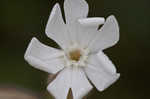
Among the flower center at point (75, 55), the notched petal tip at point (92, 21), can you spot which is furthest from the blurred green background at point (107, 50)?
the notched petal tip at point (92, 21)

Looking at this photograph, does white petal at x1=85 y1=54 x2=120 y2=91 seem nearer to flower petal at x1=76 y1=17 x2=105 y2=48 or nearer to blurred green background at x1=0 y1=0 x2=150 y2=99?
flower petal at x1=76 y1=17 x2=105 y2=48

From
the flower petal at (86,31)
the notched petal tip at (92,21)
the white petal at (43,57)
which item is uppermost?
the notched petal tip at (92,21)

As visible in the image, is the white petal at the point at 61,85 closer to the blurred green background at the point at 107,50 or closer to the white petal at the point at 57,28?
the white petal at the point at 57,28

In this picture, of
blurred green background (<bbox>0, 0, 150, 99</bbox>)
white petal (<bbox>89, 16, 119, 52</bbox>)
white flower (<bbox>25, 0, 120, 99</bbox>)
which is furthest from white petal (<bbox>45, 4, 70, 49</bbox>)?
blurred green background (<bbox>0, 0, 150, 99</bbox>)

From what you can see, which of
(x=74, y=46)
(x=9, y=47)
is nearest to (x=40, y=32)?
(x=9, y=47)

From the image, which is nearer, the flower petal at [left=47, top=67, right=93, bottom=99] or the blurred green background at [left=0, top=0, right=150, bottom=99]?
the flower petal at [left=47, top=67, right=93, bottom=99]

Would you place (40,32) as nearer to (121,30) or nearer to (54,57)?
(121,30)
